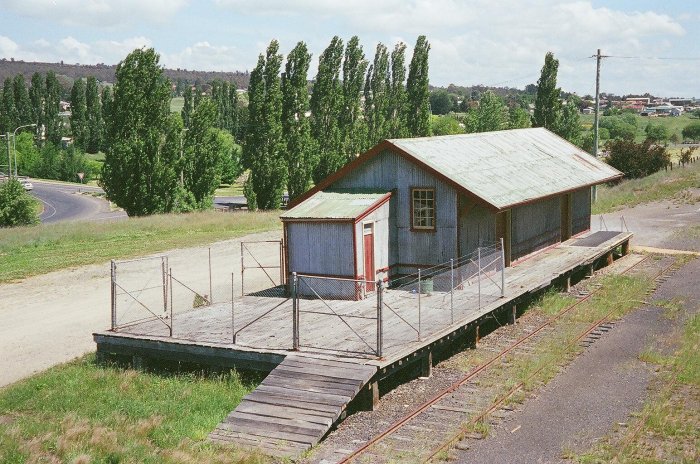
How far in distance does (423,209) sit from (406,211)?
526mm

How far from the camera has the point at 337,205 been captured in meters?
23.3

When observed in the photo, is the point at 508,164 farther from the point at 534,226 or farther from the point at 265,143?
the point at 265,143

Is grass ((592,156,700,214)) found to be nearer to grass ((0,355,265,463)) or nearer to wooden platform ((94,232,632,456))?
wooden platform ((94,232,632,456))

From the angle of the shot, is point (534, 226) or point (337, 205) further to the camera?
point (534, 226)

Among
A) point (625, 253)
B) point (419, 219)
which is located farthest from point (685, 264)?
point (419, 219)

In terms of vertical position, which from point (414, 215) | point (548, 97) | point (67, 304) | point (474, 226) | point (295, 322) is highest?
point (548, 97)

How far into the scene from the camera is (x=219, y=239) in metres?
40.6

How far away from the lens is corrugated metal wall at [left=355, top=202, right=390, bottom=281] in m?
22.4

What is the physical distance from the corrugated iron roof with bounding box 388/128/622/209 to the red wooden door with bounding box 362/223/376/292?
2702mm

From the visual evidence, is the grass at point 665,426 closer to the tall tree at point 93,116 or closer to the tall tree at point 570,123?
the tall tree at point 570,123

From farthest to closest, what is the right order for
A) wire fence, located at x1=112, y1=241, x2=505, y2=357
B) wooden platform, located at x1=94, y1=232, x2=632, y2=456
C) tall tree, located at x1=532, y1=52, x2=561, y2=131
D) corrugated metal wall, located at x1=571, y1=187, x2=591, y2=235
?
tall tree, located at x1=532, y1=52, x2=561, y2=131, corrugated metal wall, located at x1=571, y1=187, x2=591, y2=235, wire fence, located at x1=112, y1=241, x2=505, y2=357, wooden platform, located at x1=94, y1=232, x2=632, y2=456

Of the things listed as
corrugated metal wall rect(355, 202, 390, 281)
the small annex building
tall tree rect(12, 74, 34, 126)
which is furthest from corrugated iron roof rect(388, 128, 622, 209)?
tall tree rect(12, 74, 34, 126)

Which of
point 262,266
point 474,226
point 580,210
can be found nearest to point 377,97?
point 580,210

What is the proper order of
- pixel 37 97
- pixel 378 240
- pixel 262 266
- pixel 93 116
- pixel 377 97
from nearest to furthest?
pixel 378 240, pixel 262 266, pixel 377 97, pixel 37 97, pixel 93 116
